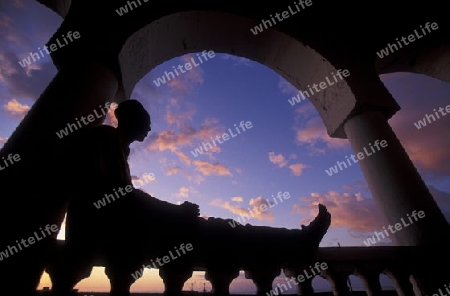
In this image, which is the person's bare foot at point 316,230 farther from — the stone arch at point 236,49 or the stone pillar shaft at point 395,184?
the stone arch at point 236,49

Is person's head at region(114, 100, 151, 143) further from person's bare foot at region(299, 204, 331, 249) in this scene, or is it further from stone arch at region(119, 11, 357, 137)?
stone arch at region(119, 11, 357, 137)

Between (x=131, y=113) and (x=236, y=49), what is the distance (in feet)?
10.1

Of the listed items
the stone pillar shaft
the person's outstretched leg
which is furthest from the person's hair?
the stone pillar shaft

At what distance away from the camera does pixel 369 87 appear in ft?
11.8

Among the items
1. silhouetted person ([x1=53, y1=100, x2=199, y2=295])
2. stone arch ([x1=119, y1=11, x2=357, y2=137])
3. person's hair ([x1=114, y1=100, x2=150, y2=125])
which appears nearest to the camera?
silhouetted person ([x1=53, y1=100, x2=199, y2=295])

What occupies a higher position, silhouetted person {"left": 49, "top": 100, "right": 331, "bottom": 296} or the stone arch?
the stone arch

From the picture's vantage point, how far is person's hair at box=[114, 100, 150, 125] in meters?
1.71

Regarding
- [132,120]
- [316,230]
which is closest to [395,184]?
[316,230]

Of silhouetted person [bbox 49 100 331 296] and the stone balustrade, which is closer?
silhouetted person [bbox 49 100 331 296]

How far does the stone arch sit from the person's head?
1.57 metres

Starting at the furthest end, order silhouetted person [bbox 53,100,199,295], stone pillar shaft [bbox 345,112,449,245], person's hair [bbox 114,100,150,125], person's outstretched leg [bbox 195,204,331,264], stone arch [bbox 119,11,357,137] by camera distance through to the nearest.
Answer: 1. stone arch [bbox 119,11,357,137]
2. stone pillar shaft [bbox 345,112,449,245]
3. person's hair [bbox 114,100,150,125]
4. person's outstretched leg [bbox 195,204,331,264]
5. silhouetted person [bbox 53,100,199,295]

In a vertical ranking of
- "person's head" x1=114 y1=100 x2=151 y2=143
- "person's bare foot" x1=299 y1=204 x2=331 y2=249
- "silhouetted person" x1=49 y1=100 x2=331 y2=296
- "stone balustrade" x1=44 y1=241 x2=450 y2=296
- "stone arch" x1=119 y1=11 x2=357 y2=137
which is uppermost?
"stone arch" x1=119 y1=11 x2=357 y2=137

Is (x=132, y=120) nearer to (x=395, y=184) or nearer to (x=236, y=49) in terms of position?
(x=395, y=184)

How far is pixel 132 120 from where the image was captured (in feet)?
5.60
